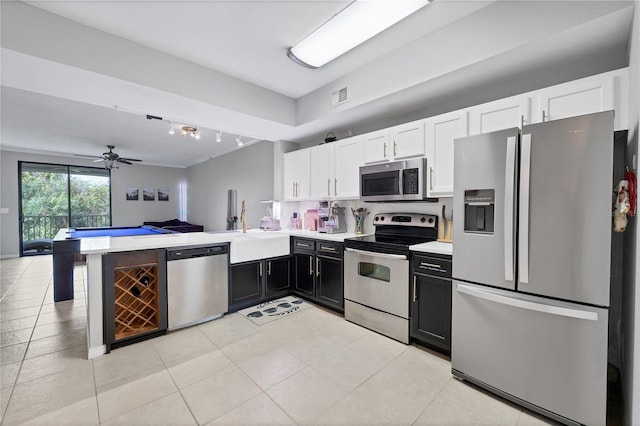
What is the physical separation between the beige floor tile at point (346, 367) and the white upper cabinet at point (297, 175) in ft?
7.61

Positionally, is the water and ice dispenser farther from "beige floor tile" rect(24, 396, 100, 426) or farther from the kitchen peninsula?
"beige floor tile" rect(24, 396, 100, 426)

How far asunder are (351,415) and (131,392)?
154 cm

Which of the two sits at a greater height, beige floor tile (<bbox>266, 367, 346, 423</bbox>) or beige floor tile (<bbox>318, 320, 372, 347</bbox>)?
beige floor tile (<bbox>318, 320, 372, 347</bbox>)

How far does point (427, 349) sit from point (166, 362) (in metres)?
2.28

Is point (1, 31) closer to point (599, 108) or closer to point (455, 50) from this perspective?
point (455, 50)

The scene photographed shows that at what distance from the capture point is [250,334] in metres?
2.69

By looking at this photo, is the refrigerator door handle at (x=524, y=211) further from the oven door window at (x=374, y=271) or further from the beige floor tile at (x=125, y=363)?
the beige floor tile at (x=125, y=363)

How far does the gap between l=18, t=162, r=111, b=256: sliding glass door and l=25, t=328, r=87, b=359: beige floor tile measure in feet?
20.1

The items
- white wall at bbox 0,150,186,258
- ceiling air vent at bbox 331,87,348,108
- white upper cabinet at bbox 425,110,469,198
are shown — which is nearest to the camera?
white upper cabinet at bbox 425,110,469,198

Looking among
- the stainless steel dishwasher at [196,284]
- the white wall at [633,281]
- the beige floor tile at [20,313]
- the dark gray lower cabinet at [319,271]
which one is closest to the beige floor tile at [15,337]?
the beige floor tile at [20,313]

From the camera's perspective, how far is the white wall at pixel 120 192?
20.9 ft

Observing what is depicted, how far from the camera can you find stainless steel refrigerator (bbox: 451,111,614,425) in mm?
1455

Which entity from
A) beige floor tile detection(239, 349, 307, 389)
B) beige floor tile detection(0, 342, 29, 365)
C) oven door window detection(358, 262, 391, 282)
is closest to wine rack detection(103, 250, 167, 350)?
beige floor tile detection(0, 342, 29, 365)

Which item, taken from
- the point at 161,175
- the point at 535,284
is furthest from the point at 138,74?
the point at 161,175
